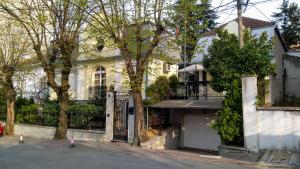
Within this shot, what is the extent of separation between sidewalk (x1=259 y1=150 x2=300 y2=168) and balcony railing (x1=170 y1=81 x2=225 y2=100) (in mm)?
5930

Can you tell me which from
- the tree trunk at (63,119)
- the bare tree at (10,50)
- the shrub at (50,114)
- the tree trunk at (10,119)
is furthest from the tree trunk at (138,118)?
the tree trunk at (10,119)

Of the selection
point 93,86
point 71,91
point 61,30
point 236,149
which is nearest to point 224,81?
point 236,149

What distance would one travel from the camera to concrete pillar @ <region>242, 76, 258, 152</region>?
1348 centimetres

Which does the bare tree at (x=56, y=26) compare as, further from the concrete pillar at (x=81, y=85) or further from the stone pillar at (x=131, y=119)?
the concrete pillar at (x=81, y=85)

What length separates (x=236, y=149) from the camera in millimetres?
13750

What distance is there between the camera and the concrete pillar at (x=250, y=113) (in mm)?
13484

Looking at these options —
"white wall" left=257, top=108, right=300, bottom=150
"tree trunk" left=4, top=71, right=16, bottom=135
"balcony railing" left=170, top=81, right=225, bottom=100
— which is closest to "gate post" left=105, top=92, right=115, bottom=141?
"balcony railing" left=170, top=81, right=225, bottom=100

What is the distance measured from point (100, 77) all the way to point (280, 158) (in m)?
16.8

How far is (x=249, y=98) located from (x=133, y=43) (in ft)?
19.5

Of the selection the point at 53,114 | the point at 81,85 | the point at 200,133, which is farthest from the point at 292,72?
the point at 53,114

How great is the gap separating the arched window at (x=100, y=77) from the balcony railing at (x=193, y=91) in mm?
7824

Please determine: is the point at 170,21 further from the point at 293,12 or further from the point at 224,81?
the point at 293,12

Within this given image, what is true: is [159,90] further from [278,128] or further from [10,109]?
[10,109]

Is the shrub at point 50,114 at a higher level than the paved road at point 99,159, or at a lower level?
higher
